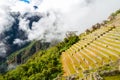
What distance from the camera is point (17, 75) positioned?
134m

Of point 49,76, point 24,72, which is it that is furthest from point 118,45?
point 24,72

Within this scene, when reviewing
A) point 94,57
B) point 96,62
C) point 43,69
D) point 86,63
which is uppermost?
point 43,69

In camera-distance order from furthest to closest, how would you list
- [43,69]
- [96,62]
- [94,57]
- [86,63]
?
[43,69], [94,57], [86,63], [96,62]

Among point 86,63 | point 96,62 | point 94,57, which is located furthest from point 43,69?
point 96,62

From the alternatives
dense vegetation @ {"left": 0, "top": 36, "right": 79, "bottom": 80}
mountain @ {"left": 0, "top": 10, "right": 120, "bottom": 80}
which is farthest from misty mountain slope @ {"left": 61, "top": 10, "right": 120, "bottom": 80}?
dense vegetation @ {"left": 0, "top": 36, "right": 79, "bottom": 80}

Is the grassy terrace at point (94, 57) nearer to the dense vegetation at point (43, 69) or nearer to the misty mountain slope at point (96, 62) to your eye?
the misty mountain slope at point (96, 62)

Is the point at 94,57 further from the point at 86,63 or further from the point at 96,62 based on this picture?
the point at 96,62

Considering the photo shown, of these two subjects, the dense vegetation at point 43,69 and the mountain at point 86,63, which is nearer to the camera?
the mountain at point 86,63

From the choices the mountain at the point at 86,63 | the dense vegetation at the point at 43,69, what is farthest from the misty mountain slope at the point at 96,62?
the dense vegetation at the point at 43,69

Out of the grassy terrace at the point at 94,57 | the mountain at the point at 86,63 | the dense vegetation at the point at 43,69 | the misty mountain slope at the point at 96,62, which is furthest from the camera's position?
the dense vegetation at the point at 43,69

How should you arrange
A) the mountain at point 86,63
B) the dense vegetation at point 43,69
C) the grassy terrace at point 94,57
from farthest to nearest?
the dense vegetation at point 43,69, the grassy terrace at point 94,57, the mountain at point 86,63

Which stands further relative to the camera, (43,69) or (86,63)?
(43,69)

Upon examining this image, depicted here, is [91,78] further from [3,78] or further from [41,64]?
[3,78]

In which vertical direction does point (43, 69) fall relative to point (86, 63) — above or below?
above
